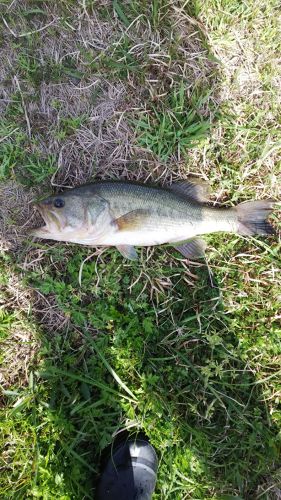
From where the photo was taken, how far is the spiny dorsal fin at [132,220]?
3355 mm

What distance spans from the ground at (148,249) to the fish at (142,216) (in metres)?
0.17

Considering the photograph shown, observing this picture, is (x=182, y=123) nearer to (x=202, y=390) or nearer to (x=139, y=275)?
(x=139, y=275)

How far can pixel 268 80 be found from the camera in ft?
12.5

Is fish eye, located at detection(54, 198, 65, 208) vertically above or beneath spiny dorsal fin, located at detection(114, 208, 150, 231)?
above

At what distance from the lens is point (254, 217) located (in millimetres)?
3674

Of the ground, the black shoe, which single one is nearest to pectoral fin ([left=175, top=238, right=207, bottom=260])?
the ground

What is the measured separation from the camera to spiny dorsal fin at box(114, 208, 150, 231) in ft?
11.0

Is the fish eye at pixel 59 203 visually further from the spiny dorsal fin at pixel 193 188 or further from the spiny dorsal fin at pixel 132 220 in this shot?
the spiny dorsal fin at pixel 193 188

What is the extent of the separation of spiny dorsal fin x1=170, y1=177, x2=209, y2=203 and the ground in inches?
5.0

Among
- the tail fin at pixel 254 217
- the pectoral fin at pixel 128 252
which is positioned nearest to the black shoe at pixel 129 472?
the pectoral fin at pixel 128 252

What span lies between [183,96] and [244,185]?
1.04 metres

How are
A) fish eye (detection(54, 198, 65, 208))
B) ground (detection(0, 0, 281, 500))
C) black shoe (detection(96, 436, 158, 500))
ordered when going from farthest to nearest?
ground (detection(0, 0, 281, 500)), black shoe (detection(96, 436, 158, 500)), fish eye (detection(54, 198, 65, 208))

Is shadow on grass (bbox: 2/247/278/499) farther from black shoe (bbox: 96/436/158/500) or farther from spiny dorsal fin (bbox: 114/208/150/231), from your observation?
spiny dorsal fin (bbox: 114/208/150/231)

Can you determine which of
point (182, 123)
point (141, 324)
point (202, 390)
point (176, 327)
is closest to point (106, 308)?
point (141, 324)
